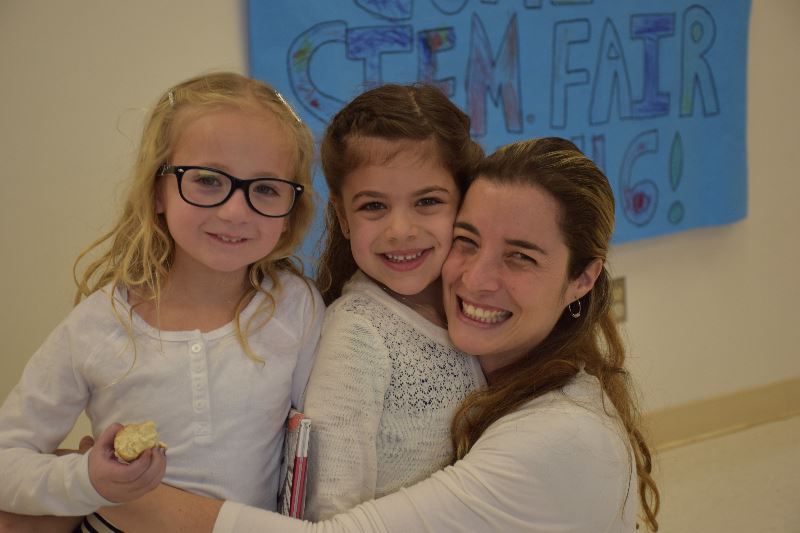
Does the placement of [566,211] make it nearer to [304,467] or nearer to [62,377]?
[304,467]

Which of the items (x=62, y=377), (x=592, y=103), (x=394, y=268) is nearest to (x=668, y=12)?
(x=592, y=103)

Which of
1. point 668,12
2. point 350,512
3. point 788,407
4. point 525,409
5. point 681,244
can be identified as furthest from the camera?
point 788,407

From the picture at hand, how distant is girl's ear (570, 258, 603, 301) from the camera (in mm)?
1636

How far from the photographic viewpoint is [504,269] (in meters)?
1.62

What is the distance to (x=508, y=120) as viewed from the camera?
Answer: 119 inches

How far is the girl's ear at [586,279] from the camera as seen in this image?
164 cm

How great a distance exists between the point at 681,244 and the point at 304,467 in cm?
249

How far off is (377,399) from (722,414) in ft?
8.95

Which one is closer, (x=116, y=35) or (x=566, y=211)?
(x=566, y=211)

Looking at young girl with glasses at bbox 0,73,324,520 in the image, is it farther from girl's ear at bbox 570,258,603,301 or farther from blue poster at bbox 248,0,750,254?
blue poster at bbox 248,0,750,254

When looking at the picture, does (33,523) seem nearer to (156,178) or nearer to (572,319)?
(156,178)

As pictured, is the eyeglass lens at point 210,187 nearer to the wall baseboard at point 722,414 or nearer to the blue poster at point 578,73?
the blue poster at point 578,73

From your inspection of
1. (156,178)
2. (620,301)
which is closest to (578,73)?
(620,301)

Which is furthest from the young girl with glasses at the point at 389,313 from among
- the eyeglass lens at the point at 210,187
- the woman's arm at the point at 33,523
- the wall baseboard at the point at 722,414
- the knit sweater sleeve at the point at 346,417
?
the wall baseboard at the point at 722,414
